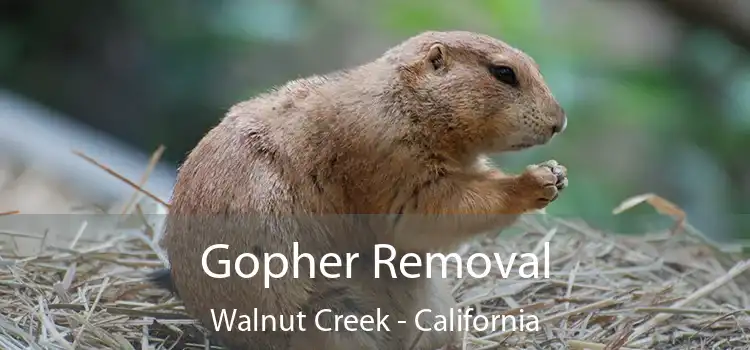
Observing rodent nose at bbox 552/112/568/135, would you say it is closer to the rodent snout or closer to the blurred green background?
the rodent snout

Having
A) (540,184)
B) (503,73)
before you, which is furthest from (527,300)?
(503,73)

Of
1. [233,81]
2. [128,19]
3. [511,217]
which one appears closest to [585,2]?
[233,81]

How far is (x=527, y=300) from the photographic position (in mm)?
1915

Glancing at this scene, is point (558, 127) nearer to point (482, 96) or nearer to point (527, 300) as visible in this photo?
point (482, 96)

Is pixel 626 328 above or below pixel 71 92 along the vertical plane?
below

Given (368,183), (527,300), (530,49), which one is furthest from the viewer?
(530,49)

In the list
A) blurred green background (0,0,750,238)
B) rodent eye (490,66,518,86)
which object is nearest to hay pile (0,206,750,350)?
blurred green background (0,0,750,238)

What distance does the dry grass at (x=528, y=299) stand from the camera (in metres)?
1.79

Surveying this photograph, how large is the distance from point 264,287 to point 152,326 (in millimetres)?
349

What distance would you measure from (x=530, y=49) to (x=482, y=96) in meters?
0.80

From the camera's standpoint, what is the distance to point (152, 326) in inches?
73.5

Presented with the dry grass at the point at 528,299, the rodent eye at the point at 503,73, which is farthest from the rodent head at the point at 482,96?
the dry grass at the point at 528,299

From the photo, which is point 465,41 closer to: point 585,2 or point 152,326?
point 152,326

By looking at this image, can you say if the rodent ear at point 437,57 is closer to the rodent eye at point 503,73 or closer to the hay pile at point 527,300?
the rodent eye at point 503,73
